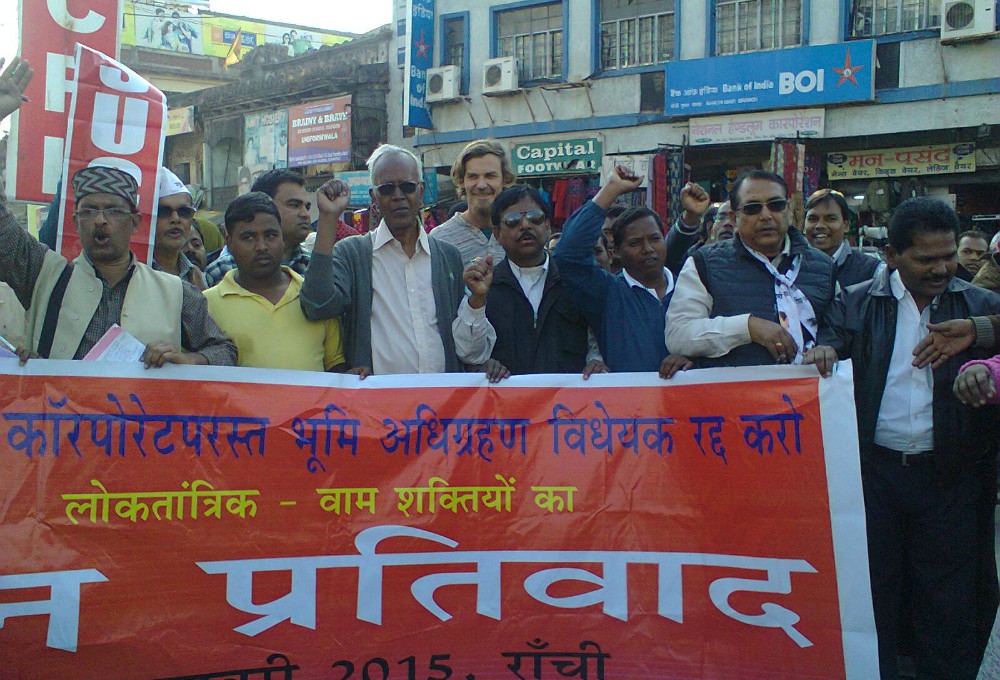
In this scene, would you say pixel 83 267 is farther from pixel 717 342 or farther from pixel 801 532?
pixel 801 532

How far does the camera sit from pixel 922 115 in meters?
12.6

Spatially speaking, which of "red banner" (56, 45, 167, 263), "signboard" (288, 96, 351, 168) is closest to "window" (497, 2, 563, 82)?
"signboard" (288, 96, 351, 168)

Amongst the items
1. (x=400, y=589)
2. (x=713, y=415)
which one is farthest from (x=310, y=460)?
(x=713, y=415)

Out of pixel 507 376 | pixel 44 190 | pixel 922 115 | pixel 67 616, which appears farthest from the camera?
pixel 922 115

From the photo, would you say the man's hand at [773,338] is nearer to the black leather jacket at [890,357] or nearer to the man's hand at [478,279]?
the black leather jacket at [890,357]

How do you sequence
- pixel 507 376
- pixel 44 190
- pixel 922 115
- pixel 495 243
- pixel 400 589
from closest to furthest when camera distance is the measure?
pixel 400 589, pixel 507 376, pixel 495 243, pixel 44 190, pixel 922 115

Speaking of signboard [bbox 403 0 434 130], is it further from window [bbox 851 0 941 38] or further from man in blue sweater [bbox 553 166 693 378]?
man in blue sweater [bbox 553 166 693 378]

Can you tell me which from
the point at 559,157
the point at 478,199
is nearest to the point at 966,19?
the point at 559,157

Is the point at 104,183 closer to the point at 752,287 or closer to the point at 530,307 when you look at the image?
the point at 530,307

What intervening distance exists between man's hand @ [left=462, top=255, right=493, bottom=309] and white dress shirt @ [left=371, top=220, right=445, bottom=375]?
0.29 metres

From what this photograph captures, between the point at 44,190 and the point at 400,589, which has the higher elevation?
the point at 44,190

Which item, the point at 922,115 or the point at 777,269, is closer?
the point at 777,269

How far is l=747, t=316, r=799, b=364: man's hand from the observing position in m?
3.07

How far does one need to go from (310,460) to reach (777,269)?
1.85 m
